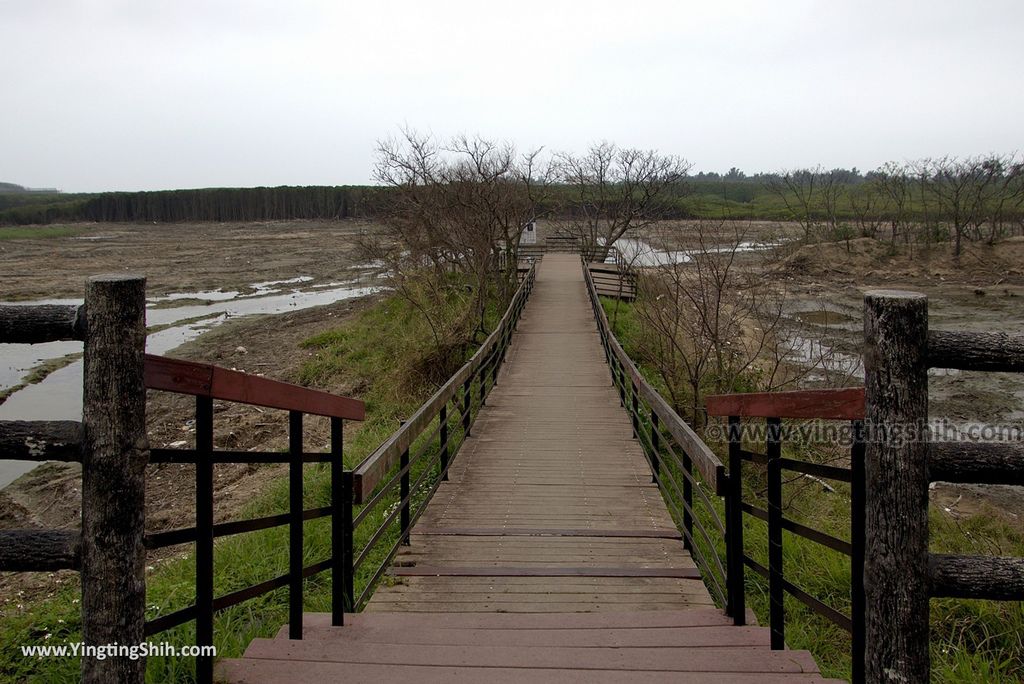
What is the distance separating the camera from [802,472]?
3.31 meters

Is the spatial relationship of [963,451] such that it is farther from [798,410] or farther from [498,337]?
[498,337]

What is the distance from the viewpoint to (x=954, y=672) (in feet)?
13.3

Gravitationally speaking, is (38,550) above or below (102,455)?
below

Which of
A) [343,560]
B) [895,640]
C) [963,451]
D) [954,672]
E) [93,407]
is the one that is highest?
[93,407]

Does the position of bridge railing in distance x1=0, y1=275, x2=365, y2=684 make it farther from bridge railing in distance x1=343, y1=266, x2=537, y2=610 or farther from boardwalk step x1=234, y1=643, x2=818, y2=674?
bridge railing in distance x1=343, y1=266, x2=537, y2=610

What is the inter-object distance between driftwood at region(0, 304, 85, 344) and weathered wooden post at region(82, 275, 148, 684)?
46mm

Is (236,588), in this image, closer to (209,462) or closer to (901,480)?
(209,462)

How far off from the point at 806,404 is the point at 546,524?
12.5 feet

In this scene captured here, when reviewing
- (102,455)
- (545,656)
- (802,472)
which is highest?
(102,455)

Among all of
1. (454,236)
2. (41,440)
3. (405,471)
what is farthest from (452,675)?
(454,236)

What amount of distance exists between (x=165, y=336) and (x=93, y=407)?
24457 millimetres

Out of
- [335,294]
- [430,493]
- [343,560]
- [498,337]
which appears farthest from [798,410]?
[335,294]

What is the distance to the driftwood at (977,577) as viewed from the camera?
2348 mm

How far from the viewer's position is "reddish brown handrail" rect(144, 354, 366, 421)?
2467 millimetres
